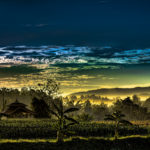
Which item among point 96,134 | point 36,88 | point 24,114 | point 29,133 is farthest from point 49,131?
point 36,88

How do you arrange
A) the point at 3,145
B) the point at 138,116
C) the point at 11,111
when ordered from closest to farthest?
the point at 3,145 → the point at 11,111 → the point at 138,116

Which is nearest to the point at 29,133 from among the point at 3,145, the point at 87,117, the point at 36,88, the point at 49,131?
the point at 49,131

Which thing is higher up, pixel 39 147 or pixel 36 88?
pixel 36 88

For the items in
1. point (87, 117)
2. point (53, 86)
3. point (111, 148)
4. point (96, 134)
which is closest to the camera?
point (111, 148)

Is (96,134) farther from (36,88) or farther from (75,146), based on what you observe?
(36,88)

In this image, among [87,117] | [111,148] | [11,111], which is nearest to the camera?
[111,148]

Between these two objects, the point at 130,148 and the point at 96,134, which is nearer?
the point at 130,148

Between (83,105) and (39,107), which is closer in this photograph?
(39,107)

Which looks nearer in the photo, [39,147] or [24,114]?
[39,147]

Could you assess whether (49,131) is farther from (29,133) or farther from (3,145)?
(3,145)

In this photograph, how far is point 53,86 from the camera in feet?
320

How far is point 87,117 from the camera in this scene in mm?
74062

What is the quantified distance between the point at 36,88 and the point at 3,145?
→ 277 ft

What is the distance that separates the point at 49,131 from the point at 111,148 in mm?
15981
